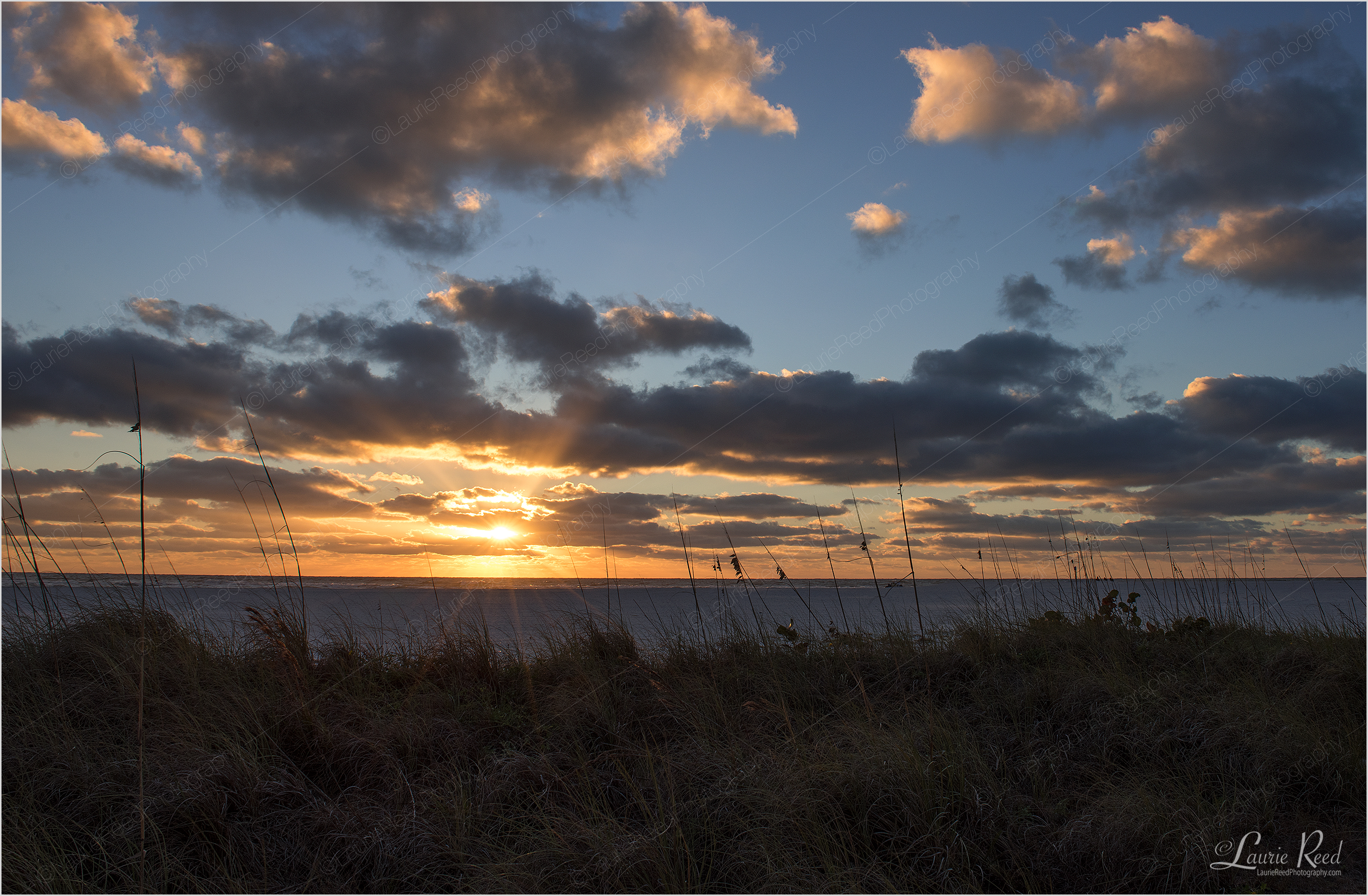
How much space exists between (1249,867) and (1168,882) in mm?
453

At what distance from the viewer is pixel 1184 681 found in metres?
5.07

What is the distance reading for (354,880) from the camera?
10.4ft

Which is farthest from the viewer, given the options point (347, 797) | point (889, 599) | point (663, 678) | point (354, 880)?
point (889, 599)

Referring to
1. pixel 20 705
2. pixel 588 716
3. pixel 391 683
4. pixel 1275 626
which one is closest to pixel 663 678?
pixel 588 716

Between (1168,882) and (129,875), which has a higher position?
(129,875)

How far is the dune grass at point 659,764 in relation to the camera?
3066 millimetres

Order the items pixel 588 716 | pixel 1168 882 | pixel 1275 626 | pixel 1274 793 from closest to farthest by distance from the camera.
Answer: pixel 1168 882 < pixel 1274 793 < pixel 588 716 < pixel 1275 626

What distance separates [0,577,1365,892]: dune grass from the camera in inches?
121

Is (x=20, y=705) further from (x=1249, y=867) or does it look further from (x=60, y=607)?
(x=1249, y=867)

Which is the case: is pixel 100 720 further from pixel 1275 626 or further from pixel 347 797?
pixel 1275 626

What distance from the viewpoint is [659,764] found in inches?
160

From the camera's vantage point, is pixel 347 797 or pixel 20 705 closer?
pixel 347 797

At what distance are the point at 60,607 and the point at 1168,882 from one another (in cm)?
814

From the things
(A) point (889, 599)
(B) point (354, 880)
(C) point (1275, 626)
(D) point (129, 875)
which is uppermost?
(D) point (129, 875)
